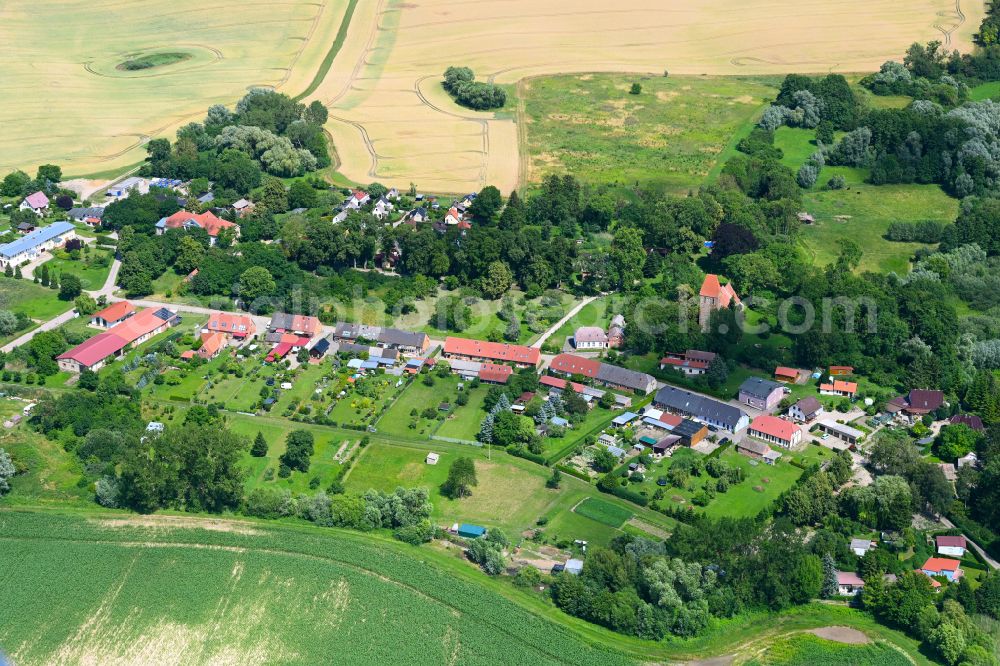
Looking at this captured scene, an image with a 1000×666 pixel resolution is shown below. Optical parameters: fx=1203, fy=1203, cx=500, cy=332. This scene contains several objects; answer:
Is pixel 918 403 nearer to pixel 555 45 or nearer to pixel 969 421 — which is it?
pixel 969 421

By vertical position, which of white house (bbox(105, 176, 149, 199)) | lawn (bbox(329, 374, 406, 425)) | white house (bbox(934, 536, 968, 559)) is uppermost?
white house (bbox(105, 176, 149, 199))

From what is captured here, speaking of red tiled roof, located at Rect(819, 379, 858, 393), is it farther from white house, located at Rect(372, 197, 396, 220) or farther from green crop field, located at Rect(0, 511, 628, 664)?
white house, located at Rect(372, 197, 396, 220)

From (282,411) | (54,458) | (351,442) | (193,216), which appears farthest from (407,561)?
(193,216)

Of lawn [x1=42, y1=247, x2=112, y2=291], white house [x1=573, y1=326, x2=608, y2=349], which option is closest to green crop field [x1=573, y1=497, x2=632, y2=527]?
white house [x1=573, y1=326, x2=608, y2=349]

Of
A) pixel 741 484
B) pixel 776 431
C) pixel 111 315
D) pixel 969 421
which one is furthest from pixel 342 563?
pixel 969 421

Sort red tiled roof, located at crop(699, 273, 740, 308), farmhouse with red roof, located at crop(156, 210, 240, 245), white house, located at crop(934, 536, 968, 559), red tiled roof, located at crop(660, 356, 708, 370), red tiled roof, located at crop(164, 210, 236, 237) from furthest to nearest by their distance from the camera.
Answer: red tiled roof, located at crop(164, 210, 236, 237)
farmhouse with red roof, located at crop(156, 210, 240, 245)
red tiled roof, located at crop(699, 273, 740, 308)
red tiled roof, located at crop(660, 356, 708, 370)
white house, located at crop(934, 536, 968, 559)

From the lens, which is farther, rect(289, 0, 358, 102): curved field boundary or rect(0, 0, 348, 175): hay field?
rect(289, 0, 358, 102): curved field boundary

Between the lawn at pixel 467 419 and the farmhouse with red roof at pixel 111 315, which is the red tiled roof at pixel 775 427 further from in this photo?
the farmhouse with red roof at pixel 111 315
